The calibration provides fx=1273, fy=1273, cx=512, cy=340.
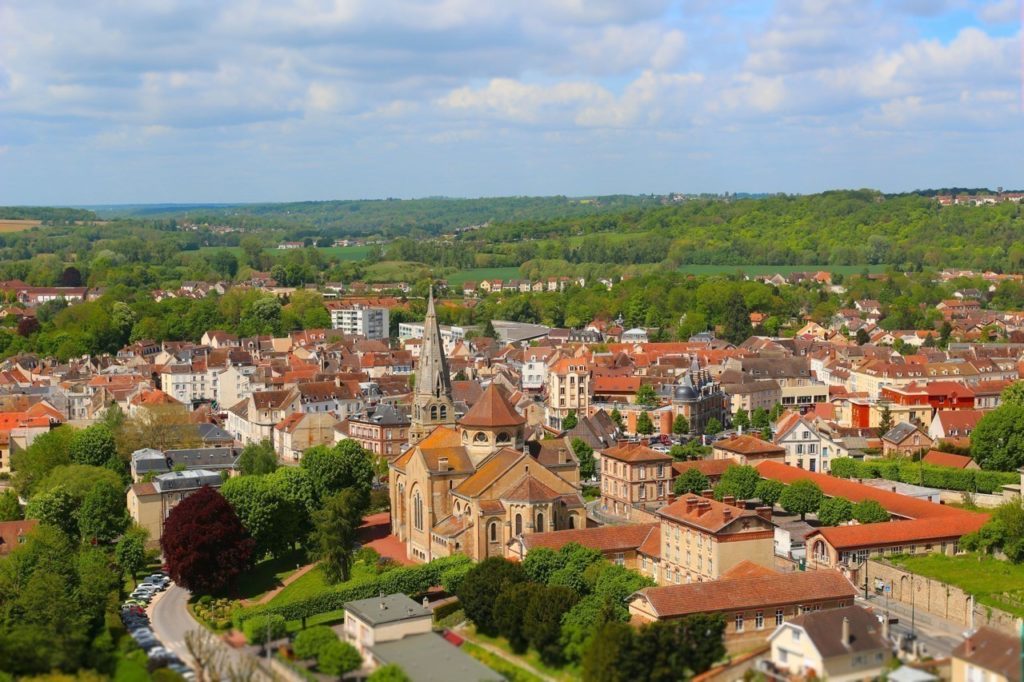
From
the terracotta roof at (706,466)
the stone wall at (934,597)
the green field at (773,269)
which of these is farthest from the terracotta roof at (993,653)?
the green field at (773,269)

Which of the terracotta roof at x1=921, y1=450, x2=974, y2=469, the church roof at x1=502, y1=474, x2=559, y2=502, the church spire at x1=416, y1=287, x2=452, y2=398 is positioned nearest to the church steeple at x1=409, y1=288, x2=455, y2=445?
the church spire at x1=416, y1=287, x2=452, y2=398

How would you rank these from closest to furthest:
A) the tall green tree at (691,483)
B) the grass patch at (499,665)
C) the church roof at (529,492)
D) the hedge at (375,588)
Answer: the grass patch at (499,665)
the hedge at (375,588)
the church roof at (529,492)
the tall green tree at (691,483)

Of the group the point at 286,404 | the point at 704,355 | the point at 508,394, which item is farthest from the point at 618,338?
the point at 286,404

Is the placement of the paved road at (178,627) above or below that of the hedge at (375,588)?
below

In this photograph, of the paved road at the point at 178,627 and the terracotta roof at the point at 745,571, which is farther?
the terracotta roof at the point at 745,571

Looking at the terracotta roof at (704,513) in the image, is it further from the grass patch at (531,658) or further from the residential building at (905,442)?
the residential building at (905,442)

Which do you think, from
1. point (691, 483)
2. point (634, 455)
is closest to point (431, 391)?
point (634, 455)
